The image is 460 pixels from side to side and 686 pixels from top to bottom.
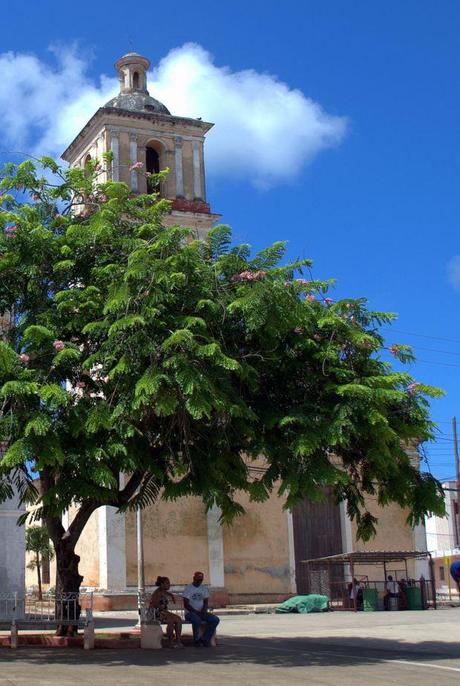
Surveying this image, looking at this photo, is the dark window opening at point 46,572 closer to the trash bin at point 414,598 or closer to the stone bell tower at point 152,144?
the stone bell tower at point 152,144

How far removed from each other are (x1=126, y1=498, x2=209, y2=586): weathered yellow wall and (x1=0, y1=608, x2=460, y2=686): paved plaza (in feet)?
44.3

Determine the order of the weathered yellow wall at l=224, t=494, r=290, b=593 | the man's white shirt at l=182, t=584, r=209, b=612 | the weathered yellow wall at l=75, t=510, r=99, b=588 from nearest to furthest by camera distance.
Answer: the man's white shirt at l=182, t=584, r=209, b=612
the weathered yellow wall at l=75, t=510, r=99, b=588
the weathered yellow wall at l=224, t=494, r=290, b=593

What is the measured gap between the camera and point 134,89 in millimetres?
39656

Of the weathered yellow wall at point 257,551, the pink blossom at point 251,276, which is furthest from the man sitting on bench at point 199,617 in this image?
the weathered yellow wall at point 257,551

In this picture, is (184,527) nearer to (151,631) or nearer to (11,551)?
(11,551)

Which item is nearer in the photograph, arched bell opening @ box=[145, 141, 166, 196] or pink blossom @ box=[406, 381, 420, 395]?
pink blossom @ box=[406, 381, 420, 395]

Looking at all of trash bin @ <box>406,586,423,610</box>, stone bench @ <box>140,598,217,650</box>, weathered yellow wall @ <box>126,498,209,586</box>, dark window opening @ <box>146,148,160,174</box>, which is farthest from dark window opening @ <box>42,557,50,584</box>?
stone bench @ <box>140,598,217,650</box>

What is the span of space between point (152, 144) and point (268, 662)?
2863 cm

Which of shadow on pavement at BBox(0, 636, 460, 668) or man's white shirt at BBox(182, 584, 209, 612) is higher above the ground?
man's white shirt at BBox(182, 584, 209, 612)

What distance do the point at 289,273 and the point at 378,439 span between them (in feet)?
9.91

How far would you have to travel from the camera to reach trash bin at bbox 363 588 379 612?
1205 inches

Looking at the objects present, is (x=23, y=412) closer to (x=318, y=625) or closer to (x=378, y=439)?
(x=378, y=439)

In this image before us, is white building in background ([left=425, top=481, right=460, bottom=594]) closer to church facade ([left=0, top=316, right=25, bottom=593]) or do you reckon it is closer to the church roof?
the church roof

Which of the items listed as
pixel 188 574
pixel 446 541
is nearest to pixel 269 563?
pixel 188 574
